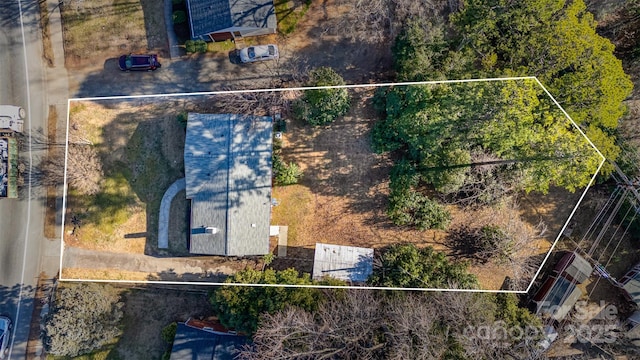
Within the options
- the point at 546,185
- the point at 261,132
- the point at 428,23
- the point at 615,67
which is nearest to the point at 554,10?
the point at 615,67

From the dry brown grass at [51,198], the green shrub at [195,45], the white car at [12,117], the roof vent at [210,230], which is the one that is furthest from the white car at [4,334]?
the green shrub at [195,45]

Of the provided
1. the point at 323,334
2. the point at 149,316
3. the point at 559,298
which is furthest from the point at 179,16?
the point at 559,298

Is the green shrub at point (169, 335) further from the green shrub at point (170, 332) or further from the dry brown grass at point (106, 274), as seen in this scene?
the dry brown grass at point (106, 274)

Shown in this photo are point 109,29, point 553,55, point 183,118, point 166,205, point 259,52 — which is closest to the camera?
point 553,55

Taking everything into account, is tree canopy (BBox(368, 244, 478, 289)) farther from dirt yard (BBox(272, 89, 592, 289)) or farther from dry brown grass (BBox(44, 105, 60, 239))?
dry brown grass (BBox(44, 105, 60, 239))

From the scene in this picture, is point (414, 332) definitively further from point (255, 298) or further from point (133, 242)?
point (133, 242)

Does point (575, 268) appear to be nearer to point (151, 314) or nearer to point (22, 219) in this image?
point (151, 314)
